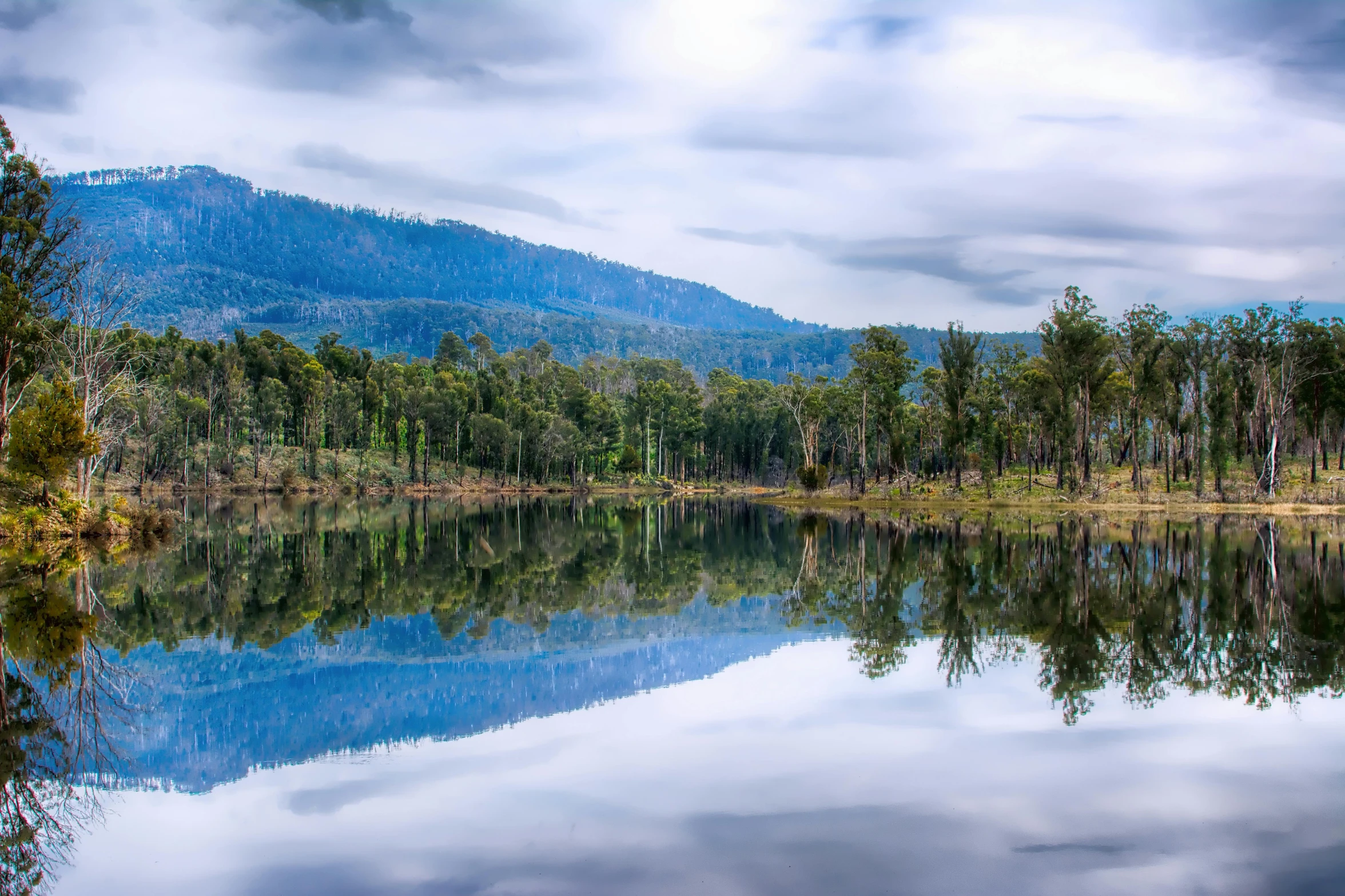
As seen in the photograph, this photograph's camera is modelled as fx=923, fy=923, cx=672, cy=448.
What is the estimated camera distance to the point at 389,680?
13.3m

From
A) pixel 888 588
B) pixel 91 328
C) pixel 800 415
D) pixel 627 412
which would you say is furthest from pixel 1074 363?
pixel 627 412

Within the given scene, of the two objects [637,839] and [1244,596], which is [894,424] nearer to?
[1244,596]

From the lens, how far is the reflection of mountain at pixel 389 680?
1033 cm

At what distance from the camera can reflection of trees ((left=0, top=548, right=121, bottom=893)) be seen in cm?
742

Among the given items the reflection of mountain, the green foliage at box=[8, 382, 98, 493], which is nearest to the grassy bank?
the reflection of mountain

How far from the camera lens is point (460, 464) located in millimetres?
107000

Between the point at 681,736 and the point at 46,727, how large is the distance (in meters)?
7.24

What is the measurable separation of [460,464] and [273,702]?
318 ft

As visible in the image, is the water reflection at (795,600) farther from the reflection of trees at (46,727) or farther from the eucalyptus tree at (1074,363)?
the eucalyptus tree at (1074,363)

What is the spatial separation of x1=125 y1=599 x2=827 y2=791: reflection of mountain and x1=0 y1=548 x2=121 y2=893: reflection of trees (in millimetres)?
585

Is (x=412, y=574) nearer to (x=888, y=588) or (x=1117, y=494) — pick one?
(x=888, y=588)

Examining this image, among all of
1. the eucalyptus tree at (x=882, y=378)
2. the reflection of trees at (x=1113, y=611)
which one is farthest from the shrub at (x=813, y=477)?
the reflection of trees at (x=1113, y=611)

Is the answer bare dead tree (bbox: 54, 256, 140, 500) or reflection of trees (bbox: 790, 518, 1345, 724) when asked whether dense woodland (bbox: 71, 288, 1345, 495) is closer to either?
bare dead tree (bbox: 54, 256, 140, 500)

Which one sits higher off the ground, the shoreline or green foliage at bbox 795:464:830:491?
green foliage at bbox 795:464:830:491
